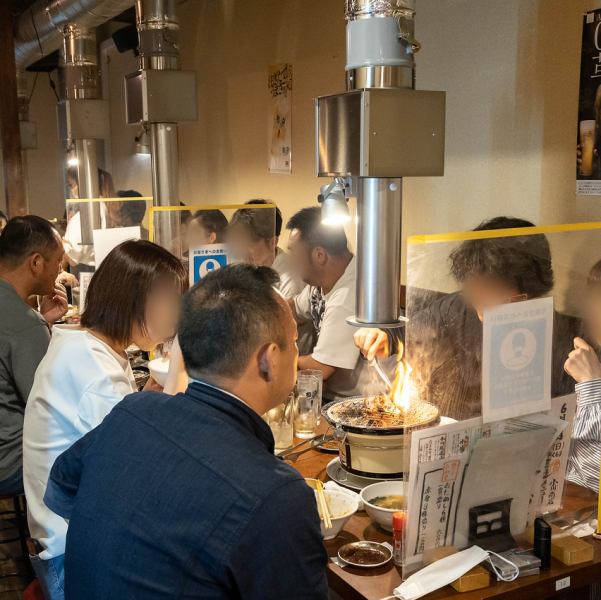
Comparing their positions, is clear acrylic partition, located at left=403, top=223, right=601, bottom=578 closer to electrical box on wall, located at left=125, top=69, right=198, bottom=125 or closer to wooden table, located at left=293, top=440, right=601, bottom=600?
wooden table, located at left=293, top=440, right=601, bottom=600

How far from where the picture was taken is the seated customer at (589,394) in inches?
65.1

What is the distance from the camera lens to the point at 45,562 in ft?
6.28

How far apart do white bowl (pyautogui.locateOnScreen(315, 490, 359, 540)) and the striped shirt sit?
54 cm

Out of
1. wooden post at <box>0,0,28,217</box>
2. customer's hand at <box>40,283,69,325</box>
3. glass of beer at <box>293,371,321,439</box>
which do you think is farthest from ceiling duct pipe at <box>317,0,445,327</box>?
wooden post at <box>0,0,28,217</box>

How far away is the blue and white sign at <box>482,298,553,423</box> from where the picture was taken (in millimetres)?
1452

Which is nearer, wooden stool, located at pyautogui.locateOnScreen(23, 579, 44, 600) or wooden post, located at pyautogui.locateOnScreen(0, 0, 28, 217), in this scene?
wooden stool, located at pyautogui.locateOnScreen(23, 579, 44, 600)

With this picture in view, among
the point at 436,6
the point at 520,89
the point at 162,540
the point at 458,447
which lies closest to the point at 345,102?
the point at 458,447

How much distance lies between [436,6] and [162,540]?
3.00 metres

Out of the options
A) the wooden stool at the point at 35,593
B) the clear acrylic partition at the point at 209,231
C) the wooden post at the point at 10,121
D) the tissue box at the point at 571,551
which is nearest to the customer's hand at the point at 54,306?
the clear acrylic partition at the point at 209,231

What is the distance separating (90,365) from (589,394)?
4.07ft

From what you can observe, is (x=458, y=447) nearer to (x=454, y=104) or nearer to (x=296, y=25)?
(x=454, y=104)

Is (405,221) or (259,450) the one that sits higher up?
(405,221)

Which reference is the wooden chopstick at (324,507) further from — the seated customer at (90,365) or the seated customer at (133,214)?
the seated customer at (133,214)

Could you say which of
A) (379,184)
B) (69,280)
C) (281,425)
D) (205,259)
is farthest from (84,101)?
(379,184)
